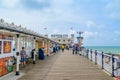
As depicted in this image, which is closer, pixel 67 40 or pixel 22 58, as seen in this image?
pixel 22 58

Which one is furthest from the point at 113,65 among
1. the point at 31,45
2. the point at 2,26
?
the point at 31,45

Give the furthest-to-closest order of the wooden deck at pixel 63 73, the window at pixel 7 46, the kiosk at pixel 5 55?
the window at pixel 7 46
the kiosk at pixel 5 55
the wooden deck at pixel 63 73

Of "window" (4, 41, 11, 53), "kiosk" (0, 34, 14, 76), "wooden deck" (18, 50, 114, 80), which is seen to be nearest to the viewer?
"wooden deck" (18, 50, 114, 80)

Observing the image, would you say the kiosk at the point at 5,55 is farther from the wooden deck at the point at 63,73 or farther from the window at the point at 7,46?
the wooden deck at the point at 63,73

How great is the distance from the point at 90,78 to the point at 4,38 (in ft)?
16.8

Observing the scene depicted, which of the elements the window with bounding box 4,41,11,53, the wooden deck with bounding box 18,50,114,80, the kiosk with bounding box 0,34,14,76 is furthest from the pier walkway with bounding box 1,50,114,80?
the window with bounding box 4,41,11,53

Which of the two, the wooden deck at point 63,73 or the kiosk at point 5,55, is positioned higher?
the kiosk at point 5,55

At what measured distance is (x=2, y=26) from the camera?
34.0ft

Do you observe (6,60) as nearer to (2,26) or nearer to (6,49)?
(6,49)

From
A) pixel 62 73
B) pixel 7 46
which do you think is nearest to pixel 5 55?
pixel 7 46

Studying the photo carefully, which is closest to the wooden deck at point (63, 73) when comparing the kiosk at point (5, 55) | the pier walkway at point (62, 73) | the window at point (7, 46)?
the pier walkway at point (62, 73)

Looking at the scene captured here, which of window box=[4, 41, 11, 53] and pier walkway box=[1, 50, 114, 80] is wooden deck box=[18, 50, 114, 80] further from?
window box=[4, 41, 11, 53]

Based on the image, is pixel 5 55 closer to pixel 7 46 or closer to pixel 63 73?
pixel 7 46

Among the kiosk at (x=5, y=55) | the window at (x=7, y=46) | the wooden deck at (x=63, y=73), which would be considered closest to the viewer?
the wooden deck at (x=63, y=73)
